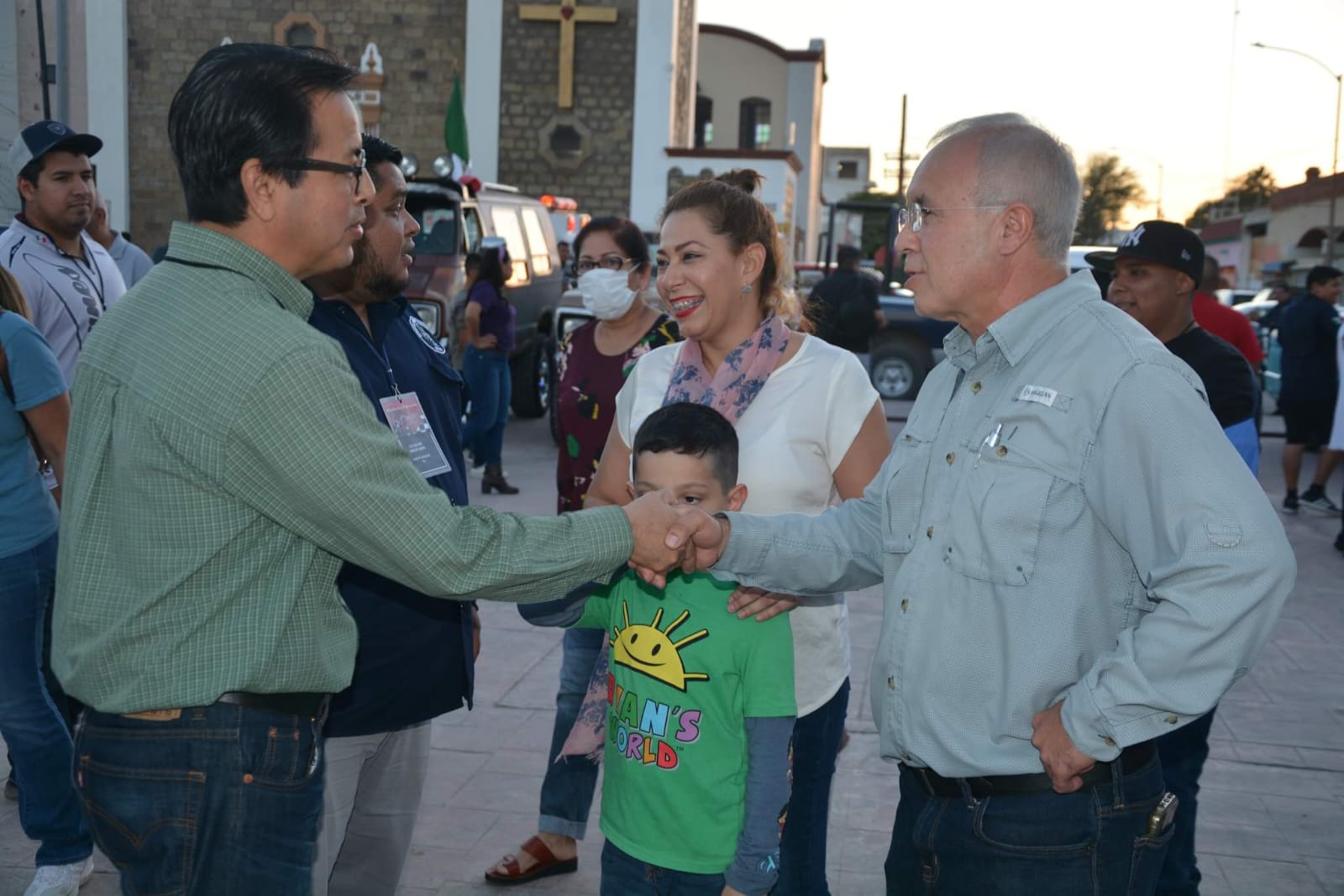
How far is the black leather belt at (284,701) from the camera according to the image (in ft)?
7.06

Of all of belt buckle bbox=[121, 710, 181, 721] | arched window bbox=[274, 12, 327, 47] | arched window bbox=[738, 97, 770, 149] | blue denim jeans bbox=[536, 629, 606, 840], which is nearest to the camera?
belt buckle bbox=[121, 710, 181, 721]

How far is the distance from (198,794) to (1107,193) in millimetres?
87634

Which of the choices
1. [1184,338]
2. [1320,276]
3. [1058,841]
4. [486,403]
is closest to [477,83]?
[486,403]

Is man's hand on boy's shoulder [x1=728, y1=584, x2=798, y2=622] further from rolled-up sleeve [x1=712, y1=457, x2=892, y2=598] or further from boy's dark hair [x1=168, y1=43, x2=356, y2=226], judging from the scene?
boy's dark hair [x1=168, y1=43, x2=356, y2=226]

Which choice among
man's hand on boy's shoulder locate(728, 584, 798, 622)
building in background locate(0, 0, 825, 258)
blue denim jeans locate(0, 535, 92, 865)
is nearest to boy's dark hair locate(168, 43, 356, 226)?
man's hand on boy's shoulder locate(728, 584, 798, 622)

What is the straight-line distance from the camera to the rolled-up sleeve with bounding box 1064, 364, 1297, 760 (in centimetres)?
198

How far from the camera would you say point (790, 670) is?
2.80 m

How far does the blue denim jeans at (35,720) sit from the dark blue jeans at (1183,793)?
3295 millimetres

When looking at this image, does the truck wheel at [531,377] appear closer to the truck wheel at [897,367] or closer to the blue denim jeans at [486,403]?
the blue denim jeans at [486,403]

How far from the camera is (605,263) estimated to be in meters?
5.16

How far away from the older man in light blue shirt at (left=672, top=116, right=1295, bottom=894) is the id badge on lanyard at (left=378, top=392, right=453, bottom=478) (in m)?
1.14

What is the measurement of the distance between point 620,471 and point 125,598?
1.64 m

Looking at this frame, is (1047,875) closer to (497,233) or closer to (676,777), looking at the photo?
(676,777)

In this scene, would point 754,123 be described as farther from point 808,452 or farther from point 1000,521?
point 1000,521
